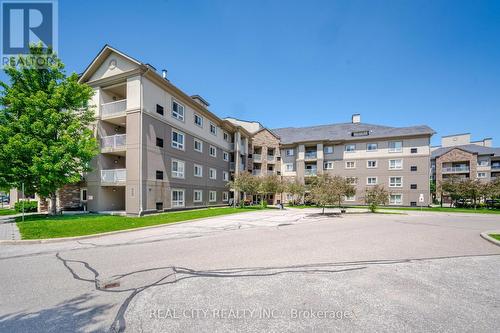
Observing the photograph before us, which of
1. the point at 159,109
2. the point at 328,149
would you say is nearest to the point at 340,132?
the point at 328,149

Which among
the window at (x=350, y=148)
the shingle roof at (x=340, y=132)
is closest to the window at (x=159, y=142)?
the shingle roof at (x=340, y=132)

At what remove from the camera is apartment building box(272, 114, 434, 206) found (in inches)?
1350

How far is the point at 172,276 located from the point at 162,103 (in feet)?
59.5

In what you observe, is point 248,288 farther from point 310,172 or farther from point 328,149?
point 328,149

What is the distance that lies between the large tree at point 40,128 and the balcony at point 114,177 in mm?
2096

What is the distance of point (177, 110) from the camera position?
22344 mm

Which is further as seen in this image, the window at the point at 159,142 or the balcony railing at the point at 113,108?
the window at the point at 159,142

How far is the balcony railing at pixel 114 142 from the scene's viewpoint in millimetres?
18688

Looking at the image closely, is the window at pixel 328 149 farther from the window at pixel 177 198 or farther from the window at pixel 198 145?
the window at pixel 177 198

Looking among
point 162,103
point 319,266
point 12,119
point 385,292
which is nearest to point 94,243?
point 319,266

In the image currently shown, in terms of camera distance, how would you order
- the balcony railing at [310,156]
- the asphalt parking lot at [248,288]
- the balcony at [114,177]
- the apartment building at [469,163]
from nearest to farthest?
1. the asphalt parking lot at [248,288]
2. the balcony at [114,177]
3. the balcony railing at [310,156]
4. the apartment building at [469,163]

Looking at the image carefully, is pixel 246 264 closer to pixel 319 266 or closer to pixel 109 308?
pixel 319 266

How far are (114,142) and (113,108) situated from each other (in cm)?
308

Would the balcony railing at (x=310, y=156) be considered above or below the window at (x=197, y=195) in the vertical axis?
above
